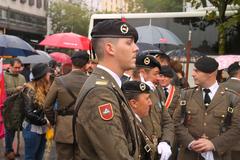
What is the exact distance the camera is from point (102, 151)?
7.95 ft

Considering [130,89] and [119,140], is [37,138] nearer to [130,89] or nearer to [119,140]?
[130,89]

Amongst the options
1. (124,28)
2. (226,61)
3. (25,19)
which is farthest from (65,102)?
(25,19)

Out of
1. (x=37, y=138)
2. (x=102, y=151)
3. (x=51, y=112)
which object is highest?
(x=102, y=151)

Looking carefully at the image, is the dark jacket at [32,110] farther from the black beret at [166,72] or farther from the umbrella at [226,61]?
the umbrella at [226,61]

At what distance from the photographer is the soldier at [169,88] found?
236 inches

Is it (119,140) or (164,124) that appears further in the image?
(164,124)

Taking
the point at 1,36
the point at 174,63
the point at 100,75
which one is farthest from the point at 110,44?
the point at 1,36

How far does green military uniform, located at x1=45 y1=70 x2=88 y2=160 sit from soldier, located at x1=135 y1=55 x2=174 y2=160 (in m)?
1.15

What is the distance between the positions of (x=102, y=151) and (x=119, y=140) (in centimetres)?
11

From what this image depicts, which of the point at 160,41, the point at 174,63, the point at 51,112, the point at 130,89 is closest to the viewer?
the point at 130,89

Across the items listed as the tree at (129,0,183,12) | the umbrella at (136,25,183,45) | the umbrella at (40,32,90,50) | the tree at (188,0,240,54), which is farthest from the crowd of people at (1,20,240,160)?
the tree at (129,0,183,12)

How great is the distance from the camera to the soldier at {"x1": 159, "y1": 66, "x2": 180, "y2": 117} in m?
5.98

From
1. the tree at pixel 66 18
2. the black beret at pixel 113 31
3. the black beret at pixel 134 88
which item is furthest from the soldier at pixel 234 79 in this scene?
the tree at pixel 66 18

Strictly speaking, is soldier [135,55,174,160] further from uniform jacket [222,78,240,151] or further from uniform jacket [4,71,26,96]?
uniform jacket [4,71,26,96]
